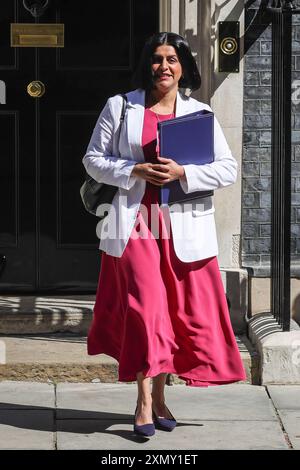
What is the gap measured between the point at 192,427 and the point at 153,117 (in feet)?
5.20

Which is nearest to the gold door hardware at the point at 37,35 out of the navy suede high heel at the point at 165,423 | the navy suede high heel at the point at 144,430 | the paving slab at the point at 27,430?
the paving slab at the point at 27,430

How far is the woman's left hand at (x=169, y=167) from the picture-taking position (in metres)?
5.66

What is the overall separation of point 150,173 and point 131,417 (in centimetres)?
139

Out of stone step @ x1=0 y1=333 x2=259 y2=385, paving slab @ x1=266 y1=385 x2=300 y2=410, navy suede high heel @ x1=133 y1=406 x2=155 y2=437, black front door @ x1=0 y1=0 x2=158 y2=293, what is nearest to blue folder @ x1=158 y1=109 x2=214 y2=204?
navy suede high heel @ x1=133 y1=406 x2=155 y2=437

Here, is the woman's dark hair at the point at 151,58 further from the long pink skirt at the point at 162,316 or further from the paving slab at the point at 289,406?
the paving slab at the point at 289,406

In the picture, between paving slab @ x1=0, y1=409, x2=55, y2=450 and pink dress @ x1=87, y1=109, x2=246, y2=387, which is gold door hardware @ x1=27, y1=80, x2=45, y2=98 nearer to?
pink dress @ x1=87, y1=109, x2=246, y2=387

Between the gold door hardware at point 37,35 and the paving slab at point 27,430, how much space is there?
2780 mm

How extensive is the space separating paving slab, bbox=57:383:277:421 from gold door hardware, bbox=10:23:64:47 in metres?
2.42

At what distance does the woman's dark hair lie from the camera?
19.2ft

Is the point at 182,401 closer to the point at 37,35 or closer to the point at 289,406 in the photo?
the point at 289,406

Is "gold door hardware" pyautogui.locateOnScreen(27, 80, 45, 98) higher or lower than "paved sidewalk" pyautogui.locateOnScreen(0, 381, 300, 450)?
higher

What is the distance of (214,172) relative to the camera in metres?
5.80

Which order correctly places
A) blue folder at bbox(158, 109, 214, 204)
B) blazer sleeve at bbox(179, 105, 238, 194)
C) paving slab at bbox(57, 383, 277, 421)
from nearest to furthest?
blue folder at bbox(158, 109, 214, 204)
blazer sleeve at bbox(179, 105, 238, 194)
paving slab at bbox(57, 383, 277, 421)

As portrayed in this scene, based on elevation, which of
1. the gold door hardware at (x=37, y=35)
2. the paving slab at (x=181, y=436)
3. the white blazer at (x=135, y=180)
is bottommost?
the paving slab at (x=181, y=436)
